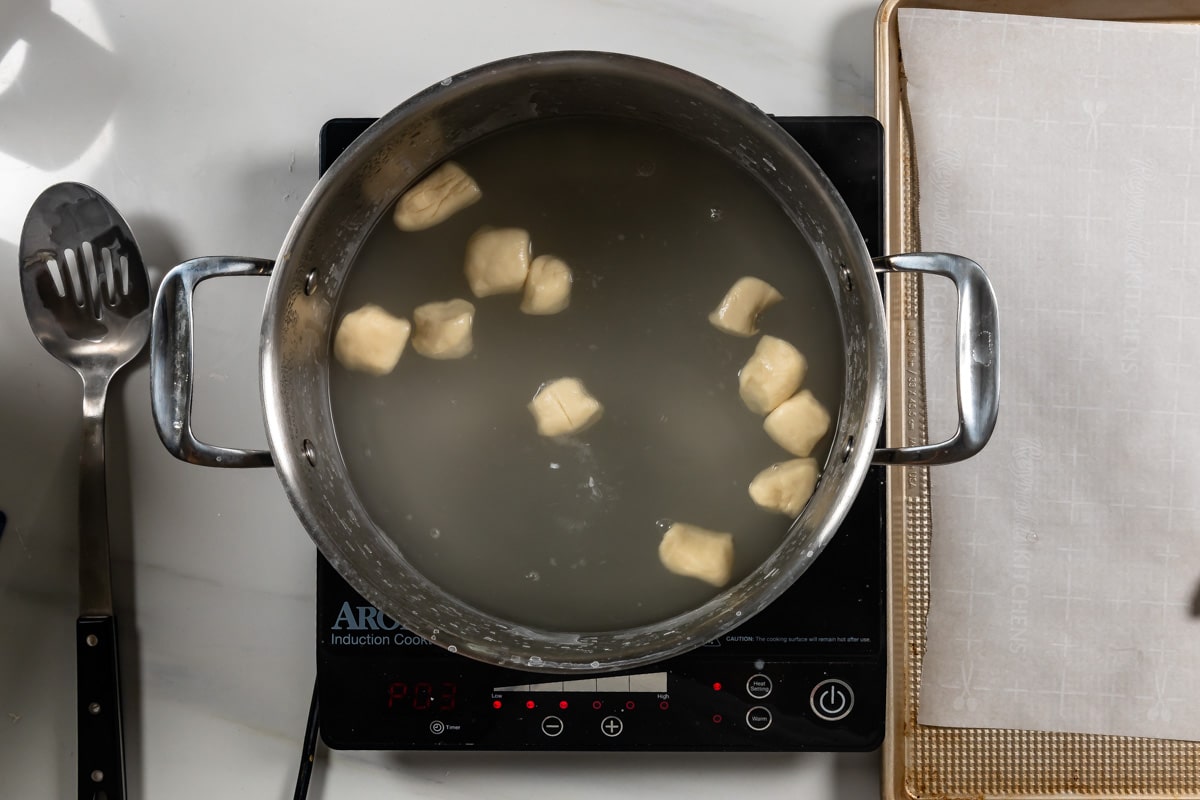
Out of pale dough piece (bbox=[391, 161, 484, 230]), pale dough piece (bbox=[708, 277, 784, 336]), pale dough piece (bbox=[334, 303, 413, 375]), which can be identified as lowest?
pale dough piece (bbox=[334, 303, 413, 375])

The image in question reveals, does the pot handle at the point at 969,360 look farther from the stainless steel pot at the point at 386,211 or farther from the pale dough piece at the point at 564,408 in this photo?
Answer: the pale dough piece at the point at 564,408

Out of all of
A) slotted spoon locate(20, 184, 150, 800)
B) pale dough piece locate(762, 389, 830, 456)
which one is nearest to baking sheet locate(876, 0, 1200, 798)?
pale dough piece locate(762, 389, 830, 456)

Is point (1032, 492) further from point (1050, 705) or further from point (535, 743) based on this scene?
point (535, 743)

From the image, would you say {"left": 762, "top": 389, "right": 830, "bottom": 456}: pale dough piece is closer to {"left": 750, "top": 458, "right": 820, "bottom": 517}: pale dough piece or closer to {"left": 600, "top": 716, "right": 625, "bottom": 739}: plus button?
{"left": 750, "top": 458, "right": 820, "bottom": 517}: pale dough piece

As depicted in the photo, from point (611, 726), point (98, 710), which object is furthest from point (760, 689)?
point (98, 710)

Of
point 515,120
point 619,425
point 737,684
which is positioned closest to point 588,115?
point 515,120
